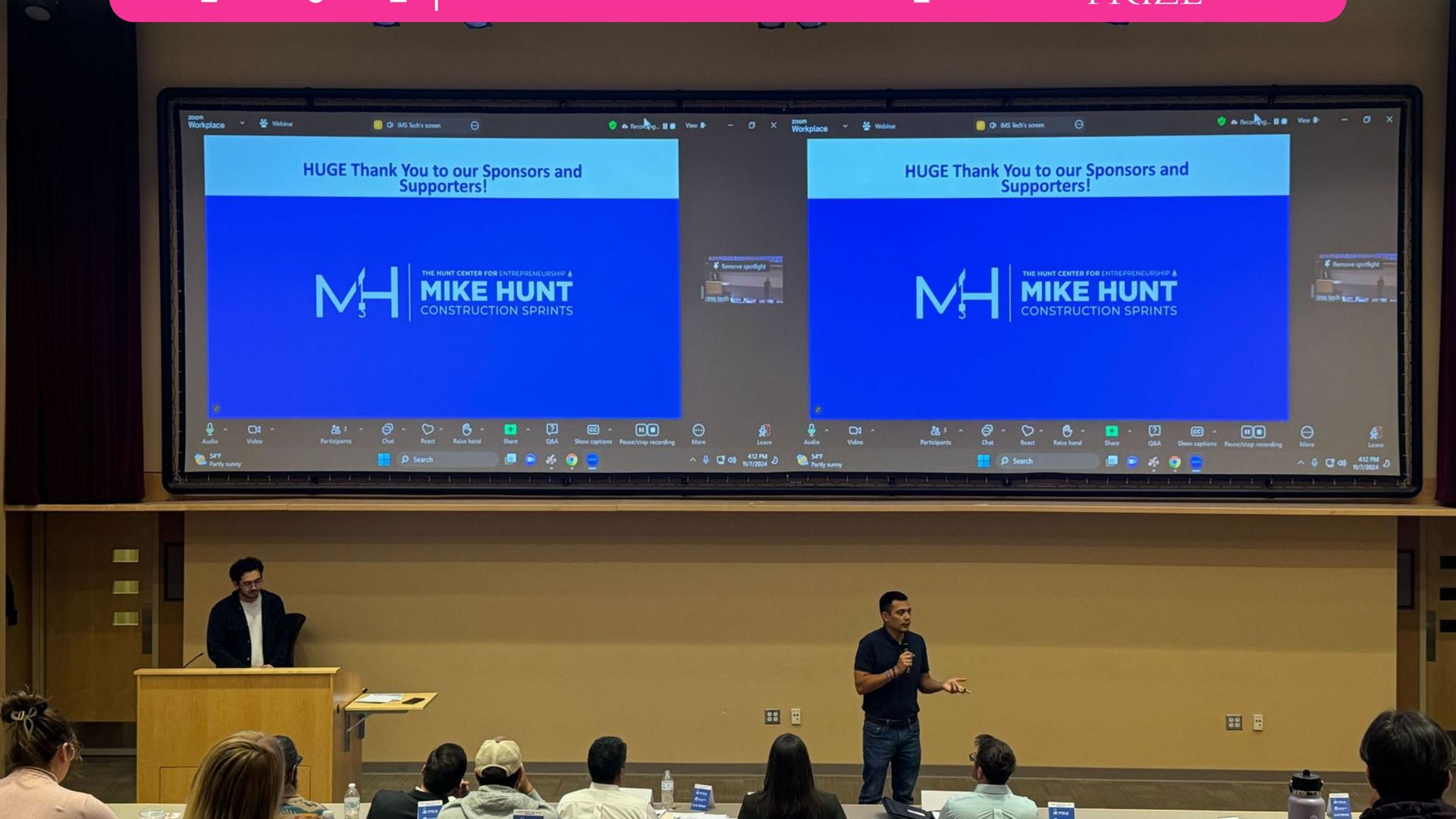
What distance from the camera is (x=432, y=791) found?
3691mm

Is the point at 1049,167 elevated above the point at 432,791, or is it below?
above

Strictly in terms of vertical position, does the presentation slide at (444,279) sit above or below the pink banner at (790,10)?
below

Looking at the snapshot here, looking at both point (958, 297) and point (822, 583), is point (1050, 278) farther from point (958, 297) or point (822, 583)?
point (822, 583)

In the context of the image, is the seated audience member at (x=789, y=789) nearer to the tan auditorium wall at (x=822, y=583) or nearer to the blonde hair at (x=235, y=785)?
the blonde hair at (x=235, y=785)

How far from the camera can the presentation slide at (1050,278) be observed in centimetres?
589

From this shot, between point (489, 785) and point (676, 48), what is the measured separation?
14.0 ft

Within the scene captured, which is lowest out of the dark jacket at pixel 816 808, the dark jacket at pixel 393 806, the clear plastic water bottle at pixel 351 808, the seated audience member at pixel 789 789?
the clear plastic water bottle at pixel 351 808

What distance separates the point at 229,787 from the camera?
2270 mm

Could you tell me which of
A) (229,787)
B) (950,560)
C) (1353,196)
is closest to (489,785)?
(229,787)

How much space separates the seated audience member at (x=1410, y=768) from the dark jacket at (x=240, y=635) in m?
5.02

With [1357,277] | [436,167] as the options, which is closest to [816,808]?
[436,167]

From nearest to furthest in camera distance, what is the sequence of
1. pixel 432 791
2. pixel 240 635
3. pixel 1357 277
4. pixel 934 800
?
pixel 432 791, pixel 934 800, pixel 240 635, pixel 1357 277

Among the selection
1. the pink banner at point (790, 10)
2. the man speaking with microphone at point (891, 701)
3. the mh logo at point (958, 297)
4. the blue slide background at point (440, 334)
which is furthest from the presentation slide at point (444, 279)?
the pink banner at point (790, 10)

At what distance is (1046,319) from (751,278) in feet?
5.50
